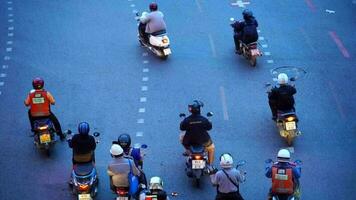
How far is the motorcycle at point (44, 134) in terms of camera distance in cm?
1459

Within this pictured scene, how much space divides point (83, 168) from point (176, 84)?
4.73 meters

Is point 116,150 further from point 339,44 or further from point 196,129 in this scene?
point 339,44

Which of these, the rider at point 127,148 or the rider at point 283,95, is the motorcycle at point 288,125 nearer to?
the rider at point 283,95

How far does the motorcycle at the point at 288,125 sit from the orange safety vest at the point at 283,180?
2387 mm

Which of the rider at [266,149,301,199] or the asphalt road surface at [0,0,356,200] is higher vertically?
the asphalt road surface at [0,0,356,200]

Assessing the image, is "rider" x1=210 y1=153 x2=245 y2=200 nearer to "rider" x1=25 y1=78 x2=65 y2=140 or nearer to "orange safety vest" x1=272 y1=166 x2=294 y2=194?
"orange safety vest" x1=272 y1=166 x2=294 y2=194

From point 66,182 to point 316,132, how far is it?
18.1 ft

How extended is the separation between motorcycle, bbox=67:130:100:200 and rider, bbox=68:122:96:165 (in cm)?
12

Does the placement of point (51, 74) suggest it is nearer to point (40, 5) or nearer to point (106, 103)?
point (106, 103)

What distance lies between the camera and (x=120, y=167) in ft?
42.2

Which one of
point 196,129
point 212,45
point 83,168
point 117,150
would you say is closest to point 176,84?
point 212,45

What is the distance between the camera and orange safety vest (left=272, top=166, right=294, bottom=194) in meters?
12.5

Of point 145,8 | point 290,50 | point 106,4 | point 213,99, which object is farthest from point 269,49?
point 106,4

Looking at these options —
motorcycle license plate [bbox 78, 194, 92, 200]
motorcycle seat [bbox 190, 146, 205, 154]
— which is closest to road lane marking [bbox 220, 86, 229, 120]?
motorcycle seat [bbox 190, 146, 205, 154]
